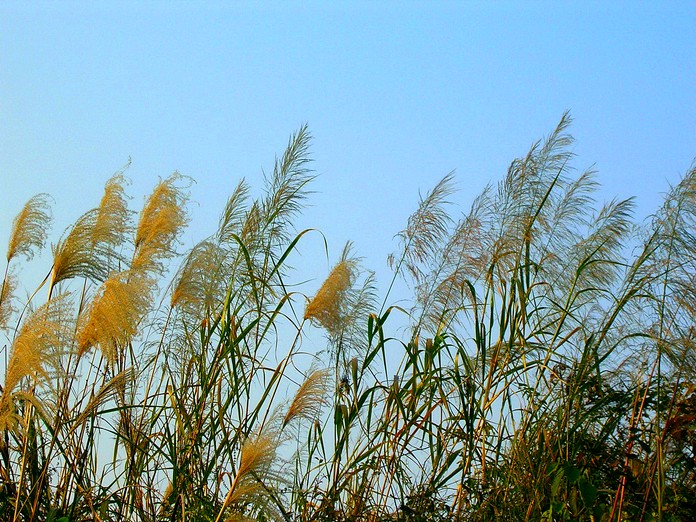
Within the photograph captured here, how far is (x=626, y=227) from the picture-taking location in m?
4.07

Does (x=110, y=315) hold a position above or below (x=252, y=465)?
above

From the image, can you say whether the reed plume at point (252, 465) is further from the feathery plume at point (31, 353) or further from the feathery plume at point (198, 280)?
the feathery plume at point (198, 280)

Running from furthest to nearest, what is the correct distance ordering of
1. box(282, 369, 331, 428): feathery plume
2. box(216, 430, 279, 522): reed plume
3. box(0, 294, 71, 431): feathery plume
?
box(282, 369, 331, 428): feathery plume → box(0, 294, 71, 431): feathery plume → box(216, 430, 279, 522): reed plume

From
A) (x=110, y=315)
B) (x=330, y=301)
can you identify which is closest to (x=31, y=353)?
(x=110, y=315)

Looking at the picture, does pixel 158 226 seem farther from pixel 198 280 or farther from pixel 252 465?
pixel 252 465

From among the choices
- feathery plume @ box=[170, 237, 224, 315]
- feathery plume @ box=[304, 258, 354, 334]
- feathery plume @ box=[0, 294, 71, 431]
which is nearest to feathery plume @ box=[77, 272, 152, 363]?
feathery plume @ box=[0, 294, 71, 431]

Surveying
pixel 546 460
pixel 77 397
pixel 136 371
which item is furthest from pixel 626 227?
→ pixel 77 397

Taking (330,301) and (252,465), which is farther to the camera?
(330,301)

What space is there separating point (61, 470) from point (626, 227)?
8.91ft

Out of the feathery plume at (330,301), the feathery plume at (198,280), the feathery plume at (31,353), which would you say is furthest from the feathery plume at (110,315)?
the feathery plume at (330,301)

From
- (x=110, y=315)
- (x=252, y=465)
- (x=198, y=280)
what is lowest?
(x=252, y=465)

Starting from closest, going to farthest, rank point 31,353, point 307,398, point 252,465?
point 252,465
point 31,353
point 307,398

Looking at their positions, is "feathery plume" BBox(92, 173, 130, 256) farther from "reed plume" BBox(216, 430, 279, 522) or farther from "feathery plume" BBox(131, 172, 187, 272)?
"reed plume" BBox(216, 430, 279, 522)

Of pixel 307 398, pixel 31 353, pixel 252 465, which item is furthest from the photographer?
pixel 307 398
